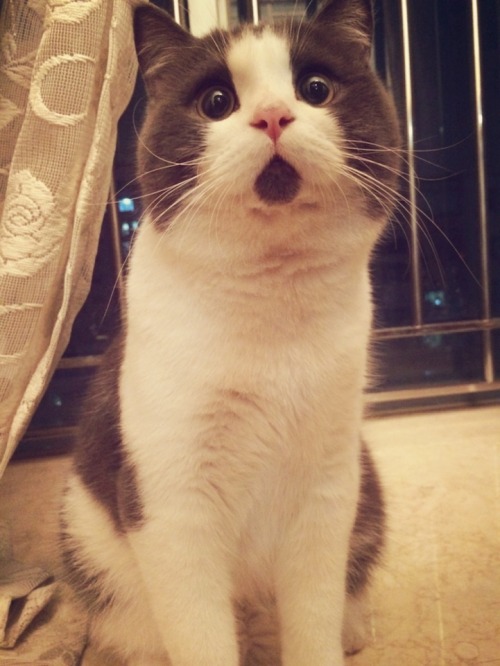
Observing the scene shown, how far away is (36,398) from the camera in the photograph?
97 centimetres

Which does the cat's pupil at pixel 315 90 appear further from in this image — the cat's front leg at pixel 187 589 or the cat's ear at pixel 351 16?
the cat's front leg at pixel 187 589

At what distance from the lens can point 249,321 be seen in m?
0.77

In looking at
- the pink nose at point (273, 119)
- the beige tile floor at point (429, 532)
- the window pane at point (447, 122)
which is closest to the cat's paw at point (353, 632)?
the beige tile floor at point (429, 532)

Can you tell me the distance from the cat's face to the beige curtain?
0.10 m

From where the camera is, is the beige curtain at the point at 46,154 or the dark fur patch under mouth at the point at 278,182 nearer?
the dark fur patch under mouth at the point at 278,182

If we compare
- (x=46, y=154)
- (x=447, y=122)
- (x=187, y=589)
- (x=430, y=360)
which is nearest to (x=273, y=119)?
(x=46, y=154)

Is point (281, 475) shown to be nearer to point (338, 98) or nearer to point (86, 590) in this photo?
point (86, 590)

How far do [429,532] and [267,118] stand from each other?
35.5 inches

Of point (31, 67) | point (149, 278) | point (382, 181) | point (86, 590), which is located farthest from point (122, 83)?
point (86, 590)

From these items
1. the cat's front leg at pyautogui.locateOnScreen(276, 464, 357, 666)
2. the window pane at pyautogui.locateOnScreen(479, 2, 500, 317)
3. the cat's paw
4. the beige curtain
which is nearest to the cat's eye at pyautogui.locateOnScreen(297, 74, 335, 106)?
the beige curtain

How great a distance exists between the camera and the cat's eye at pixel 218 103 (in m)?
0.75

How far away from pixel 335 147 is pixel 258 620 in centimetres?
77

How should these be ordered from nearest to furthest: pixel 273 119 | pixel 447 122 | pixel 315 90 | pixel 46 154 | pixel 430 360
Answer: pixel 273 119
pixel 315 90
pixel 46 154
pixel 447 122
pixel 430 360

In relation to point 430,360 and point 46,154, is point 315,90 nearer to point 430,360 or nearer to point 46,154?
point 46,154
